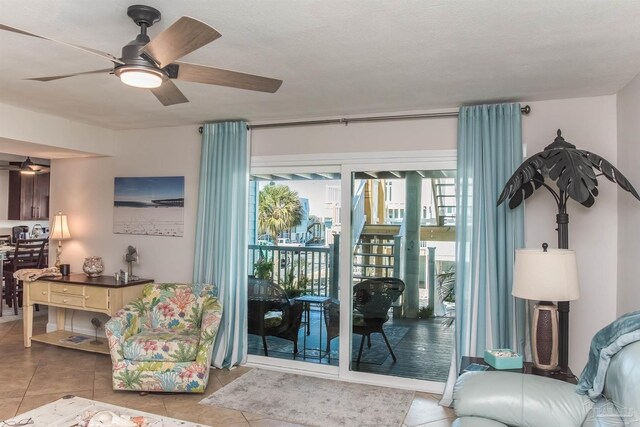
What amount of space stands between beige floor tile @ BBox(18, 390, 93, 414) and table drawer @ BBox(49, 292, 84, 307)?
1.14 meters

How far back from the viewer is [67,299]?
185 inches

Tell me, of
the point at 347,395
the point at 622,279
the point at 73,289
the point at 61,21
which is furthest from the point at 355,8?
the point at 73,289

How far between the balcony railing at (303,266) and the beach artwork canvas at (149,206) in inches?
36.7

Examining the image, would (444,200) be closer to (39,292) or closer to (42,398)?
(42,398)

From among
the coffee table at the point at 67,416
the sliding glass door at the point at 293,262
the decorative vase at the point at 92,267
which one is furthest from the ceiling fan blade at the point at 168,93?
the decorative vase at the point at 92,267

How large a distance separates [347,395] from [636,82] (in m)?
3.07

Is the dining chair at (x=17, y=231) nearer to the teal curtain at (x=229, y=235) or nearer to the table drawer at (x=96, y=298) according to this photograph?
the table drawer at (x=96, y=298)

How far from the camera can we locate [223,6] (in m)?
2.12

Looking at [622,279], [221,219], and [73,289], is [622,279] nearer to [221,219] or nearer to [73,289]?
[221,219]

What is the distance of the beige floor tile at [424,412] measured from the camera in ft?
10.9

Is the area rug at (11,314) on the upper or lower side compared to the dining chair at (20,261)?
lower

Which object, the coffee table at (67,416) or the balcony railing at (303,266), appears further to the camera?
the balcony railing at (303,266)

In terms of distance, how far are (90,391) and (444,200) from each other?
3.31 metres

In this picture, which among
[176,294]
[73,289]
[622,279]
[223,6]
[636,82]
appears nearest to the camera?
[223,6]
